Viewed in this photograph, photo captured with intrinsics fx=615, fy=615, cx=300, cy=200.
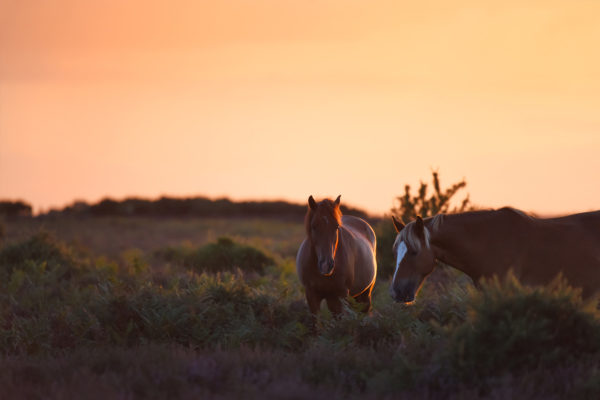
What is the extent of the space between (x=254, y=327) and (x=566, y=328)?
4406 millimetres

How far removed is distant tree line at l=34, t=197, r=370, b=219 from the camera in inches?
1534

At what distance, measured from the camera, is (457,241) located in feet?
24.5

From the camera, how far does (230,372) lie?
6.25 m

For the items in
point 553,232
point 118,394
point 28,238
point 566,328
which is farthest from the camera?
point 28,238

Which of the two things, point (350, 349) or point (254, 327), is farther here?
point (254, 327)

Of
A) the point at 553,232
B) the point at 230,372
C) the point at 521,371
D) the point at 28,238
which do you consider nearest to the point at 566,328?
the point at 521,371

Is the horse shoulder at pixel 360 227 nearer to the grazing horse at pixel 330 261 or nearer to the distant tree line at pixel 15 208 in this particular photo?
the grazing horse at pixel 330 261

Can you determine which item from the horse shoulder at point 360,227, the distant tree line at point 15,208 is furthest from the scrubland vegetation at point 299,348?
the distant tree line at point 15,208

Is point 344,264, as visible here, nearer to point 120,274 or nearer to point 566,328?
point 566,328

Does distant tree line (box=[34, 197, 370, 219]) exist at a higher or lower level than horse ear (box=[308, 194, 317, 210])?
lower

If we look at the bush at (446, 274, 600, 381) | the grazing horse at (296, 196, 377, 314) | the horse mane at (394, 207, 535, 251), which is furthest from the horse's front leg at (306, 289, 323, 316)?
the bush at (446, 274, 600, 381)

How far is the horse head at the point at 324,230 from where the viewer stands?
28.1 ft

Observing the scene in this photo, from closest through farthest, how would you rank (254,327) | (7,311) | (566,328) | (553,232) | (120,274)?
(566,328), (553,232), (254,327), (7,311), (120,274)

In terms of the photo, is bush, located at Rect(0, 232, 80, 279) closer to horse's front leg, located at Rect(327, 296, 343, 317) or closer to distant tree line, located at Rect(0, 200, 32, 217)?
horse's front leg, located at Rect(327, 296, 343, 317)
